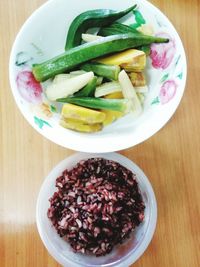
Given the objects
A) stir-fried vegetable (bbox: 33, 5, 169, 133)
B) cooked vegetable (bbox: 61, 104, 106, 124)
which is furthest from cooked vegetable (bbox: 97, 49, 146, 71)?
cooked vegetable (bbox: 61, 104, 106, 124)

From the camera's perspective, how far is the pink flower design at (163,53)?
983 mm

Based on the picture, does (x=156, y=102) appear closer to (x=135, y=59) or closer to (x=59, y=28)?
(x=135, y=59)

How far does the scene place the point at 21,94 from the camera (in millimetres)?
951

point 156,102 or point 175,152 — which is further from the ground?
Answer: point 156,102

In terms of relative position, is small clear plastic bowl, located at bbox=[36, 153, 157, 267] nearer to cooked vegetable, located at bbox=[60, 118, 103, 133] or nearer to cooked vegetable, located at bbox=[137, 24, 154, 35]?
cooked vegetable, located at bbox=[60, 118, 103, 133]

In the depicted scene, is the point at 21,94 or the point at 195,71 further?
the point at 195,71

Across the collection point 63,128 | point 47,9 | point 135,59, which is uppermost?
point 47,9

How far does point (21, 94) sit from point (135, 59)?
0.24 m

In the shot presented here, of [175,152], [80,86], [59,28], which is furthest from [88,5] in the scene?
[175,152]

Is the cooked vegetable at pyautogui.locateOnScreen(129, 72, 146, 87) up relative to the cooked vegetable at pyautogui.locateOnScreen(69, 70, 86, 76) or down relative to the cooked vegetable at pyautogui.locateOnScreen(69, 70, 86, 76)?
down

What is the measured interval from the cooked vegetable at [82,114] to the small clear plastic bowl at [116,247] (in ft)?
0.30

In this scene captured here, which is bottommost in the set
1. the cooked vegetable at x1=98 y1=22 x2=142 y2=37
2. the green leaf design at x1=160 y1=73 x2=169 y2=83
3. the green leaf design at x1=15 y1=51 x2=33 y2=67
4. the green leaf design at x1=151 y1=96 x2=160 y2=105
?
the green leaf design at x1=151 y1=96 x2=160 y2=105

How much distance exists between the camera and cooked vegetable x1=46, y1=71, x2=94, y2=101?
96cm

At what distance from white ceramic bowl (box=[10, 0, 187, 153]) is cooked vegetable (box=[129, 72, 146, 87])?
27 millimetres
